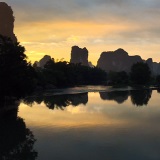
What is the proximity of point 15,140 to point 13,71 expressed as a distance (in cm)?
2017

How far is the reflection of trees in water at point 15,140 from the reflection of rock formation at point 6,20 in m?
153

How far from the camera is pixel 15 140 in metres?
23.5

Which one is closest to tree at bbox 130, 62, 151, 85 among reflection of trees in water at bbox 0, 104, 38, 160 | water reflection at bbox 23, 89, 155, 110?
water reflection at bbox 23, 89, 155, 110

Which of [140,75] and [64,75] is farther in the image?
[140,75]

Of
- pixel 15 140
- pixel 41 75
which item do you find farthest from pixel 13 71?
pixel 41 75

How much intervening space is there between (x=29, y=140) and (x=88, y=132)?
524 centimetres

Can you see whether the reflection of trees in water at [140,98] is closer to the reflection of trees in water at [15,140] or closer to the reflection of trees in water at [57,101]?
the reflection of trees in water at [57,101]

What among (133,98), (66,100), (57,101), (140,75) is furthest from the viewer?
(140,75)

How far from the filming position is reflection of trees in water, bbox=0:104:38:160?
62.1 ft

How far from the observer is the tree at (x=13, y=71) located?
41.4 meters

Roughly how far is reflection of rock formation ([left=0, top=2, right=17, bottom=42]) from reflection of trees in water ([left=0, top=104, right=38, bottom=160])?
6019 inches

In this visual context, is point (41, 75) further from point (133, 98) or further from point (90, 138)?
point (90, 138)

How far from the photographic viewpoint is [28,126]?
2942 cm

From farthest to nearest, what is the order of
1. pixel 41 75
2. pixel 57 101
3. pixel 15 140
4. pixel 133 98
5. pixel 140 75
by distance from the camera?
pixel 140 75 → pixel 41 75 → pixel 133 98 → pixel 57 101 → pixel 15 140
